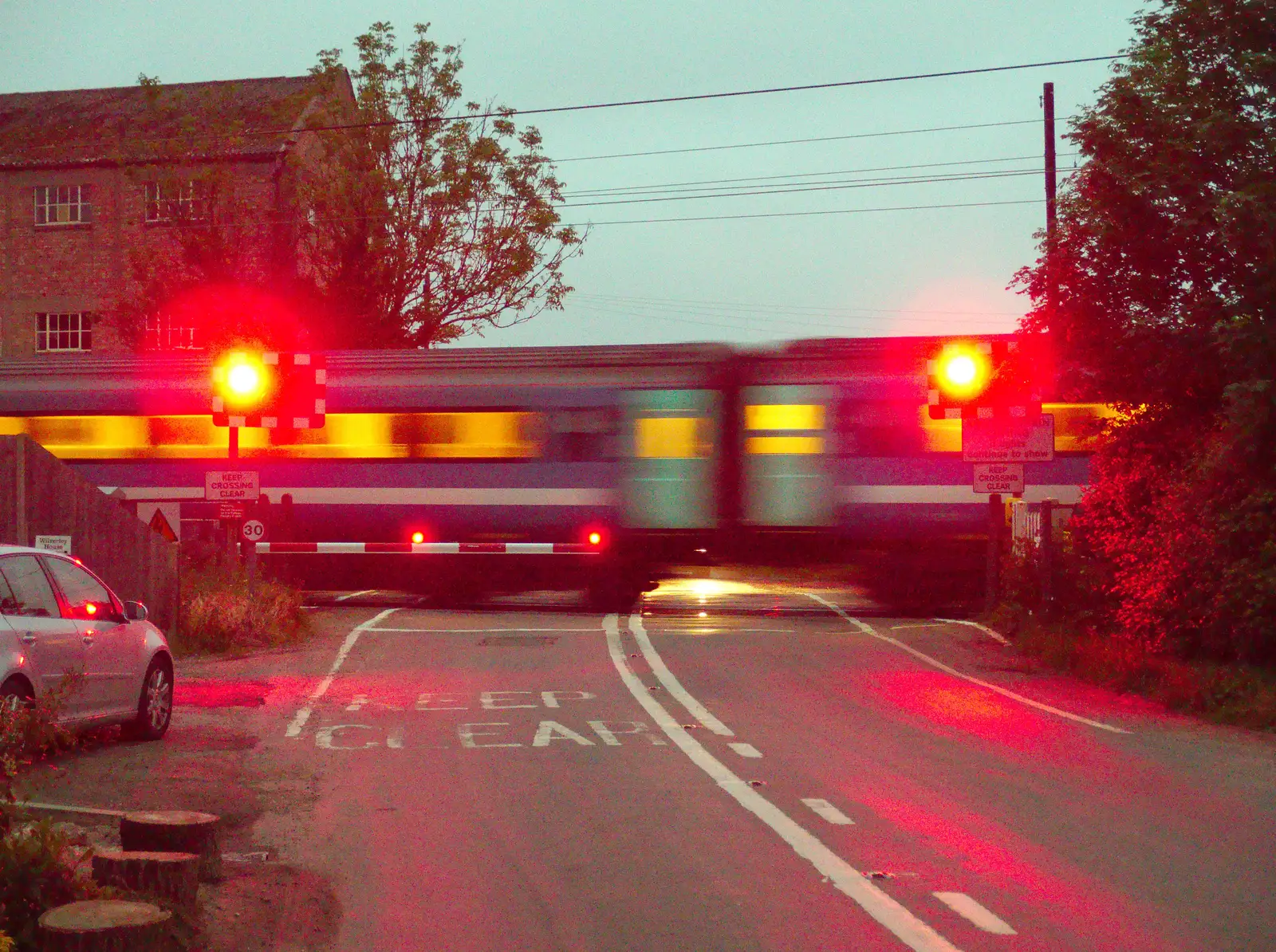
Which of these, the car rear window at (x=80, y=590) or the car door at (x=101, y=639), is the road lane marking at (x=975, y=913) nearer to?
the car door at (x=101, y=639)

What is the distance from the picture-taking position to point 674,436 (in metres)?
26.4

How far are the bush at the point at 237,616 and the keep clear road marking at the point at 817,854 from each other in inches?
307

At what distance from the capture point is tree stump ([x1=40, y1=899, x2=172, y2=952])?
5336 mm

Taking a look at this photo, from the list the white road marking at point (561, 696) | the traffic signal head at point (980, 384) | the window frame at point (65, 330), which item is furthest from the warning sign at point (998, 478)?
the window frame at point (65, 330)

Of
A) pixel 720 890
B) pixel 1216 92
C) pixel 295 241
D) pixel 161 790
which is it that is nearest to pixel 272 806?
pixel 161 790

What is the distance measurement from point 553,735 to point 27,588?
13.3 ft

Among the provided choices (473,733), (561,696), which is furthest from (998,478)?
(473,733)

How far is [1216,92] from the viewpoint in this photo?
17125mm

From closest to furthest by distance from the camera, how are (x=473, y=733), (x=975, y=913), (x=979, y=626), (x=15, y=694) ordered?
1. (x=975, y=913)
2. (x=15, y=694)
3. (x=473, y=733)
4. (x=979, y=626)

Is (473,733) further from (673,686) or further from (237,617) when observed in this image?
(237,617)

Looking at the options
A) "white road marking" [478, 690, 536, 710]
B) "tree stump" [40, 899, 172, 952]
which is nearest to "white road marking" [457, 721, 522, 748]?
"white road marking" [478, 690, 536, 710]

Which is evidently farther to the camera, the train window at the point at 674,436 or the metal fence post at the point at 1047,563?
the train window at the point at 674,436

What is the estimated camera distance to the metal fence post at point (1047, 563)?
20.5 meters

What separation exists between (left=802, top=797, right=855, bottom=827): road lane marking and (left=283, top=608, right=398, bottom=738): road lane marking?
4.73 meters
